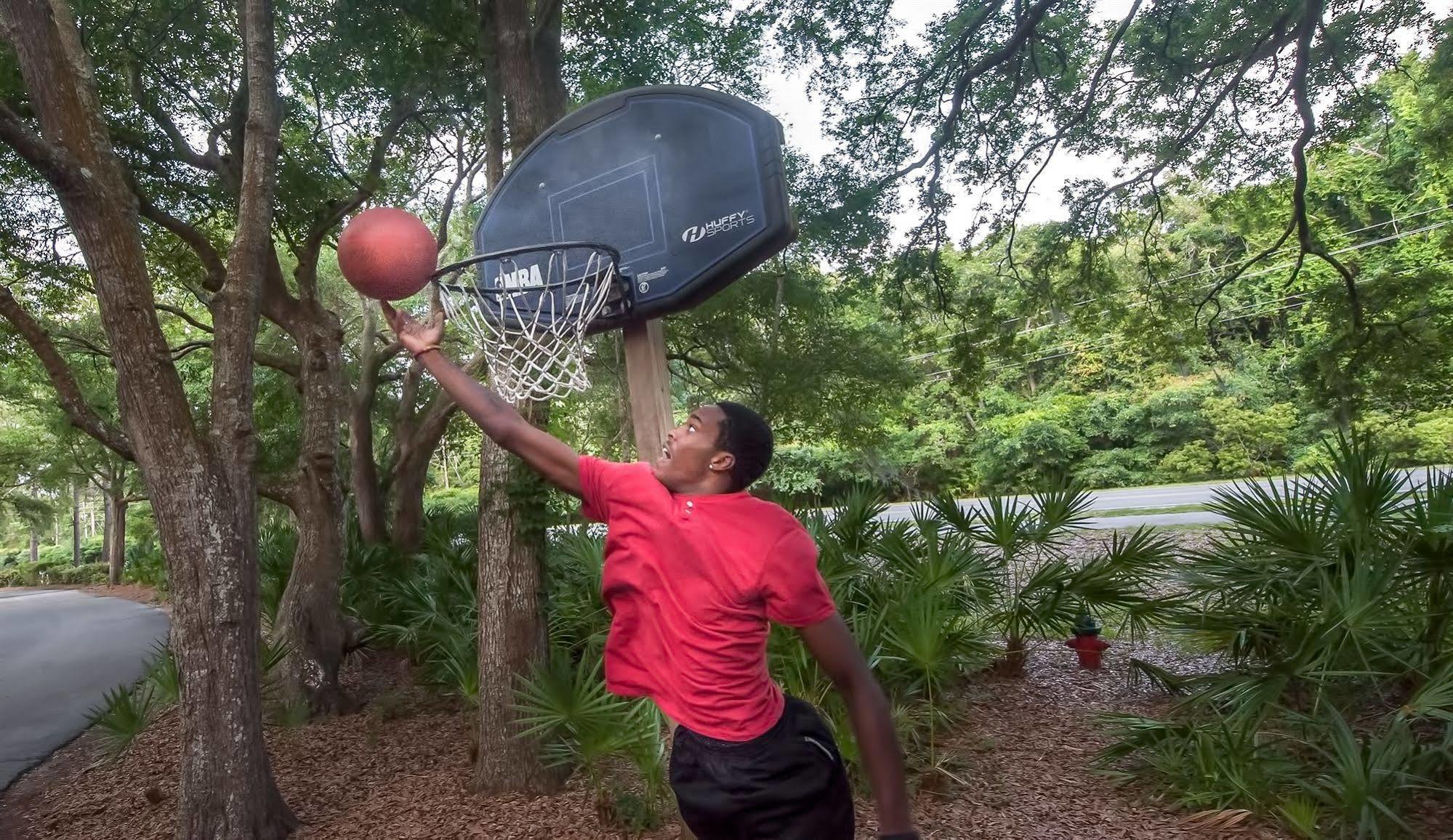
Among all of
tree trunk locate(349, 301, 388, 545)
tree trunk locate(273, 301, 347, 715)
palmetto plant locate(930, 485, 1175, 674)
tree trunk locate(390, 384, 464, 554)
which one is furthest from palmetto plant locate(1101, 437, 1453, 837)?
tree trunk locate(349, 301, 388, 545)

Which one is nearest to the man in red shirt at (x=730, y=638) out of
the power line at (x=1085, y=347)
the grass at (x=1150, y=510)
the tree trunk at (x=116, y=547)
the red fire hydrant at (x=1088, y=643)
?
the red fire hydrant at (x=1088, y=643)

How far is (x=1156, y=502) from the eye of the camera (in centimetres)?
1850

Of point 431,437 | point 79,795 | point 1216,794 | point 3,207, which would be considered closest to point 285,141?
point 3,207

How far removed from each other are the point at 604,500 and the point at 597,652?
15.1 ft

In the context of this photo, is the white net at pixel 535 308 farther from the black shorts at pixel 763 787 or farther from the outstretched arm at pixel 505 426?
the black shorts at pixel 763 787

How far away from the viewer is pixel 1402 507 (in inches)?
201

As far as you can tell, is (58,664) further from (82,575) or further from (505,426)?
(82,575)

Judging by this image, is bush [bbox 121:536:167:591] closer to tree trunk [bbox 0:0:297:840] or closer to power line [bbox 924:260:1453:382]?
tree trunk [bbox 0:0:297:840]

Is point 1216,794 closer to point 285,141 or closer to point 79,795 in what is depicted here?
point 79,795

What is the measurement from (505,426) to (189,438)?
11.7 feet

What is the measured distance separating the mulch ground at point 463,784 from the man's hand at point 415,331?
383 centimetres

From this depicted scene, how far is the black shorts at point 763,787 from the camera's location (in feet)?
6.77

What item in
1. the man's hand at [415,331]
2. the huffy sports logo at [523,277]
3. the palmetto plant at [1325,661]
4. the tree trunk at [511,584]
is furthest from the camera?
the tree trunk at [511,584]

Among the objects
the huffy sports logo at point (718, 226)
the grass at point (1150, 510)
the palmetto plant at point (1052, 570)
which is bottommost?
the grass at point (1150, 510)
